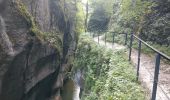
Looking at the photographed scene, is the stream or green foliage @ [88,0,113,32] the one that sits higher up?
green foliage @ [88,0,113,32]

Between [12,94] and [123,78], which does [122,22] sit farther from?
[123,78]

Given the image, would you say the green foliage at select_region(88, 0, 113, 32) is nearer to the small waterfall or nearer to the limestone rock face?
the limestone rock face

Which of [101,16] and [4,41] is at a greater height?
[101,16]

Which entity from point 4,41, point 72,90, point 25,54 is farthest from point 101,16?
point 4,41

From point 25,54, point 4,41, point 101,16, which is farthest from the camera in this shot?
point 101,16

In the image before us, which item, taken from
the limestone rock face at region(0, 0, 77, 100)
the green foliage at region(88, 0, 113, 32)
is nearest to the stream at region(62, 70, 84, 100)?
the limestone rock face at region(0, 0, 77, 100)

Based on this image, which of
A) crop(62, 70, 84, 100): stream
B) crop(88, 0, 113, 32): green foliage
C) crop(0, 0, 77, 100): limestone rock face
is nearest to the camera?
crop(0, 0, 77, 100): limestone rock face

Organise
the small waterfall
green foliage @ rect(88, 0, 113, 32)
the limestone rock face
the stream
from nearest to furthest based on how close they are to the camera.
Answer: the small waterfall
the limestone rock face
the stream
green foliage @ rect(88, 0, 113, 32)

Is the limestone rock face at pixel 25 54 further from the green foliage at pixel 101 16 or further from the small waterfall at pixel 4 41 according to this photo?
Result: the green foliage at pixel 101 16

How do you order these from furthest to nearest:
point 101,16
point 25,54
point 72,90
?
point 101,16 < point 72,90 < point 25,54

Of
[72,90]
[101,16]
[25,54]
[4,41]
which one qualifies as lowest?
[72,90]

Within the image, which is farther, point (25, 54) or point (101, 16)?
point (101, 16)

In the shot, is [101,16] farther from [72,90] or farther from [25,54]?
[25,54]

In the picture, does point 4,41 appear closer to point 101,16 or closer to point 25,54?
point 25,54
